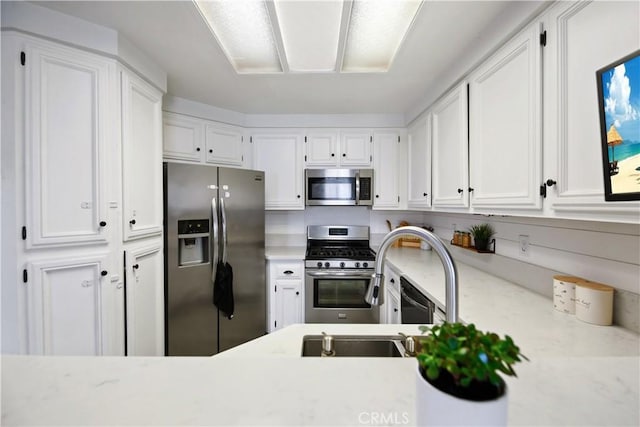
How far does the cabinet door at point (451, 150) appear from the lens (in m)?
1.74

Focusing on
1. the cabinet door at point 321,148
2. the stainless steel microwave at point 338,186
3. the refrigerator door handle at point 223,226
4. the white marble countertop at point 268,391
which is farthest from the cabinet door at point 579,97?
the refrigerator door handle at point 223,226

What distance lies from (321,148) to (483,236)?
1.82 m

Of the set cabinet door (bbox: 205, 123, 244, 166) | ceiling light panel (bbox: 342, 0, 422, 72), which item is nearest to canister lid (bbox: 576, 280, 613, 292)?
ceiling light panel (bbox: 342, 0, 422, 72)

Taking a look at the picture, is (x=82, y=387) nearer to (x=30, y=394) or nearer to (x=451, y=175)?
(x=30, y=394)

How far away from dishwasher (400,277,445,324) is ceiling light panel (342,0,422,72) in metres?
1.59

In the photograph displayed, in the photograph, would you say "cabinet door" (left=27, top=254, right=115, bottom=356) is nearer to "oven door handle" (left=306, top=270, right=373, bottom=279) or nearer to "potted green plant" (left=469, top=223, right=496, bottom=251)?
"oven door handle" (left=306, top=270, right=373, bottom=279)

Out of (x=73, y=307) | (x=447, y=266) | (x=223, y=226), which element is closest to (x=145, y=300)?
(x=73, y=307)

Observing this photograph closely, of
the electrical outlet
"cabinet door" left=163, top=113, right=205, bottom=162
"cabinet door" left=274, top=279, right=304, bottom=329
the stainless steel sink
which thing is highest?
"cabinet door" left=163, top=113, right=205, bottom=162

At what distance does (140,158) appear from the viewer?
1.77 metres

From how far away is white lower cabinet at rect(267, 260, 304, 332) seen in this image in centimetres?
272

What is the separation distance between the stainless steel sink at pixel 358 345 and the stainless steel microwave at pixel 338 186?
1969 mm

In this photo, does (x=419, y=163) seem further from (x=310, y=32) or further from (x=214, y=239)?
(x=214, y=239)

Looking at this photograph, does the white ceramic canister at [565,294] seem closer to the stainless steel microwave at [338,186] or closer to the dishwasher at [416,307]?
the dishwasher at [416,307]

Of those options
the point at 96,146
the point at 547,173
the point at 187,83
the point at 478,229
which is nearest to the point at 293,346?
the point at 547,173
